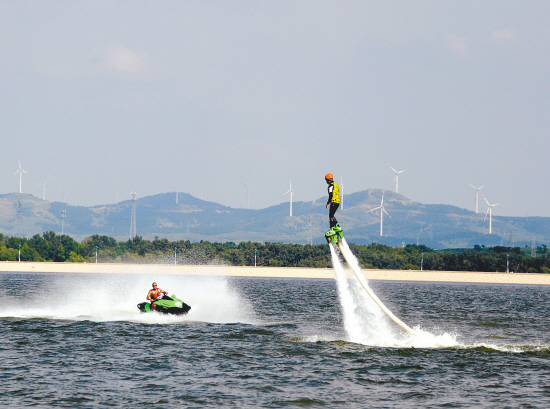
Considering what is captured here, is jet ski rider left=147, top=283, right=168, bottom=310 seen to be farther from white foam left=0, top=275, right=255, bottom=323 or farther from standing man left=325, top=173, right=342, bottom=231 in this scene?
standing man left=325, top=173, right=342, bottom=231

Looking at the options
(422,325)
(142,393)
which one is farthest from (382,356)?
(422,325)

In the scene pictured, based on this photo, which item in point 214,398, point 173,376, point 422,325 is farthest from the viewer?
point 422,325

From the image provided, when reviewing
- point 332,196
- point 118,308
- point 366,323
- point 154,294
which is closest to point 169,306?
point 154,294

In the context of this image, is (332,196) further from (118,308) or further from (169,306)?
(118,308)

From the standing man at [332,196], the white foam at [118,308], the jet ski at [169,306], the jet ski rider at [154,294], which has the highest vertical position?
the standing man at [332,196]

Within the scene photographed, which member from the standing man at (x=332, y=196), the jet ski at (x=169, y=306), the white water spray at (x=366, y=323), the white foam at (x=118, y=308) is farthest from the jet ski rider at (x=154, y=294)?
the standing man at (x=332, y=196)

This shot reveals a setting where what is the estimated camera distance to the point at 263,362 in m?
39.4

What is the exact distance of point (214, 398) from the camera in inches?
1206

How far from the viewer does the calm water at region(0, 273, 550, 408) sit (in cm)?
3105

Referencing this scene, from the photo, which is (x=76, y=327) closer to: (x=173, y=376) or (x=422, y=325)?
(x=173, y=376)

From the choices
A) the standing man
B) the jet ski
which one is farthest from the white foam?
the standing man

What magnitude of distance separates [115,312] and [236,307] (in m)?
13.6

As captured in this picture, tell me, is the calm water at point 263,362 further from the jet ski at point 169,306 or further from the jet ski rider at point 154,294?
the jet ski rider at point 154,294

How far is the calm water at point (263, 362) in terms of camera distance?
31.0 metres
